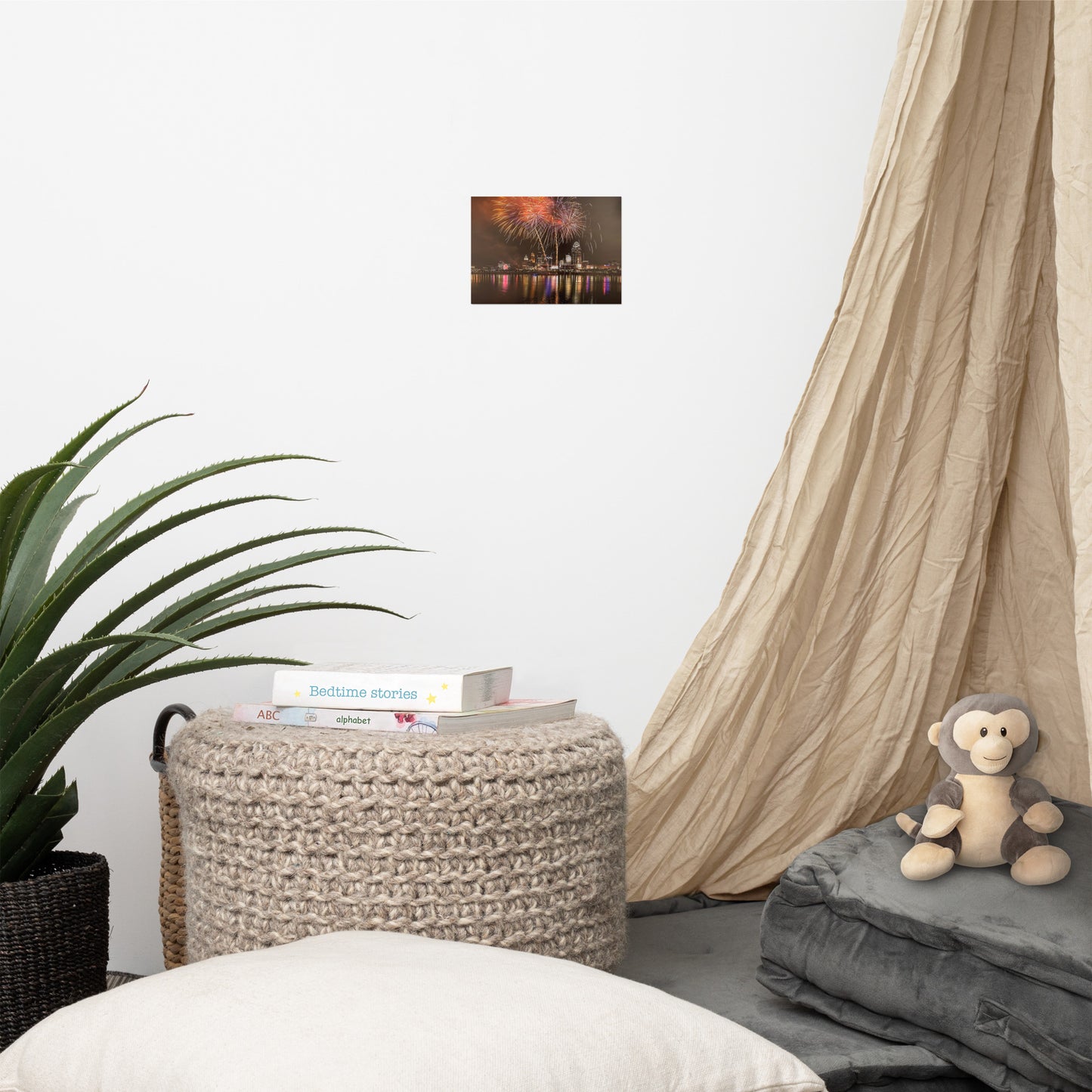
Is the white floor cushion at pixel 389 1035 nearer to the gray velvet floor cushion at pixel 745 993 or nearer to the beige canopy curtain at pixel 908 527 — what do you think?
the gray velvet floor cushion at pixel 745 993

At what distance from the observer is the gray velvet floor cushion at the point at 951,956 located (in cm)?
96

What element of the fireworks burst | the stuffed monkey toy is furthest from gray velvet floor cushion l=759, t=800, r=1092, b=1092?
the fireworks burst

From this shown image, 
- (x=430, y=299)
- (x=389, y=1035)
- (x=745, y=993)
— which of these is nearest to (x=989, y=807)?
(x=745, y=993)

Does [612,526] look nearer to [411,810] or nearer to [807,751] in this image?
[807,751]

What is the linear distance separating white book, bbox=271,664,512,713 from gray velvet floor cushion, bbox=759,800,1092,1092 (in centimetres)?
44

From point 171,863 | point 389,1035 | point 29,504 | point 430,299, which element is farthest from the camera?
point 430,299

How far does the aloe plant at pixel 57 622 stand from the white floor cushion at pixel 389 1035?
0.39 m

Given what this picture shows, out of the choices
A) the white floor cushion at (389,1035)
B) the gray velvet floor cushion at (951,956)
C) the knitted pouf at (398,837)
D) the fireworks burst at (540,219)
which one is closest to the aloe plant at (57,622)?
the knitted pouf at (398,837)

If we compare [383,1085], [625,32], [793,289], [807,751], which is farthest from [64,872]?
[625,32]

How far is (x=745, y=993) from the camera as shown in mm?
1234

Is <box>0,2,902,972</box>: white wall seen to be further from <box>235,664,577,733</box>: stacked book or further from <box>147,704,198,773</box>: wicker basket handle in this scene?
<box>235,664,577,733</box>: stacked book

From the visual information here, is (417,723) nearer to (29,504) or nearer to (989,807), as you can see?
(29,504)

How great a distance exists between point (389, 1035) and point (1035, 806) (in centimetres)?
79

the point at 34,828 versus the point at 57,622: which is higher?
the point at 57,622
